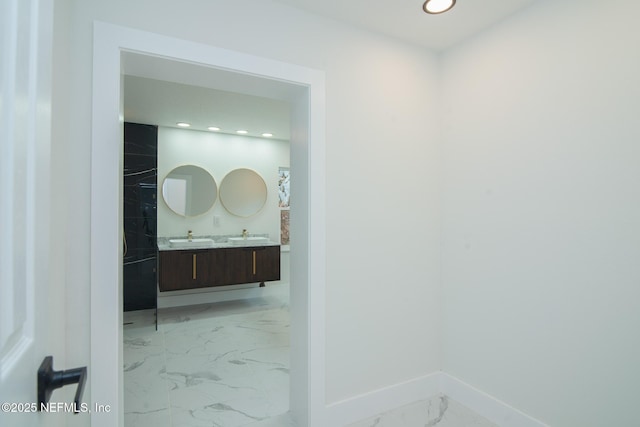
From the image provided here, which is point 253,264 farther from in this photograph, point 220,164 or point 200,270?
point 220,164

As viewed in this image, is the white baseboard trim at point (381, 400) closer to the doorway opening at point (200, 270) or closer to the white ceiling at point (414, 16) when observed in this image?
the doorway opening at point (200, 270)

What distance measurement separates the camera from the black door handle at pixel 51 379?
2.01 ft

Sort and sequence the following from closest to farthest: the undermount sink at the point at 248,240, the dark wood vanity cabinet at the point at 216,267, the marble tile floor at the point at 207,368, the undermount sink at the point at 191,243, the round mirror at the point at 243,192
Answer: the marble tile floor at the point at 207,368, the dark wood vanity cabinet at the point at 216,267, the undermount sink at the point at 191,243, the undermount sink at the point at 248,240, the round mirror at the point at 243,192

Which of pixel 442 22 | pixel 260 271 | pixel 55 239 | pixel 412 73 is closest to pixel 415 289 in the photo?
pixel 412 73

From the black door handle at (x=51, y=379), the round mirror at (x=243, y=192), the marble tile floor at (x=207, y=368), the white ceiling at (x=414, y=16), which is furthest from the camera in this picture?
the round mirror at (x=243, y=192)

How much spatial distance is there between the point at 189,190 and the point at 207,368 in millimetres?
2643

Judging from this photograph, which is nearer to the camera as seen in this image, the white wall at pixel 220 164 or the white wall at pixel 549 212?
the white wall at pixel 549 212

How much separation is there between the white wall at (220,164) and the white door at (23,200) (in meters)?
4.14

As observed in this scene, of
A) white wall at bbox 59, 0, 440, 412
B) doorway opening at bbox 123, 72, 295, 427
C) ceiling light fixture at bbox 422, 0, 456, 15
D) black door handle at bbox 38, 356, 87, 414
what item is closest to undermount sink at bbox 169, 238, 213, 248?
doorway opening at bbox 123, 72, 295, 427

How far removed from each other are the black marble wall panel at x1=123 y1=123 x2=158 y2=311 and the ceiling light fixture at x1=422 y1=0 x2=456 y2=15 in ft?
11.8

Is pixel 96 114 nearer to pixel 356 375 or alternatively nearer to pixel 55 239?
pixel 55 239

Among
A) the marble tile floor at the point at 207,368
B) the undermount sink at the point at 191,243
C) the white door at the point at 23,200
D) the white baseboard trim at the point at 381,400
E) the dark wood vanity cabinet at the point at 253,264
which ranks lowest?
the marble tile floor at the point at 207,368

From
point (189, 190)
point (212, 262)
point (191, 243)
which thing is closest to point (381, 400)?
point (212, 262)

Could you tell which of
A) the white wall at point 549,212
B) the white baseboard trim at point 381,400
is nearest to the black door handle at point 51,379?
the white baseboard trim at point 381,400
